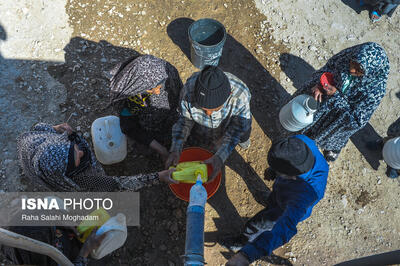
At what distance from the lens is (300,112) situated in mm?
3082

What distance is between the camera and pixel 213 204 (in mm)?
3436

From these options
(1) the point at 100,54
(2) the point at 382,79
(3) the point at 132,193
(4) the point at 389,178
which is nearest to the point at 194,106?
(3) the point at 132,193

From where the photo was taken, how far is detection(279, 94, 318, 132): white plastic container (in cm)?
299

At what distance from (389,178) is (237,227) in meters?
2.25

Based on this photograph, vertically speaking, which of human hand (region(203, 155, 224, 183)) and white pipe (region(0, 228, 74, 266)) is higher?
white pipe (region(0, 228, 74, 266))

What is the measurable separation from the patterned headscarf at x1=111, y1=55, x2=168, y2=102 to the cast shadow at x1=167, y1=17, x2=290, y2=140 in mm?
1695

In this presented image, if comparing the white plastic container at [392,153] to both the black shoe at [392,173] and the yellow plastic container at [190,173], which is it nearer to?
the black shoe at [392,173]

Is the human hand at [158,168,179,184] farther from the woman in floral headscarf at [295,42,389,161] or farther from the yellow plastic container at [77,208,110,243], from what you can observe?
the woman in floral headscarf at [295,42,389,161]

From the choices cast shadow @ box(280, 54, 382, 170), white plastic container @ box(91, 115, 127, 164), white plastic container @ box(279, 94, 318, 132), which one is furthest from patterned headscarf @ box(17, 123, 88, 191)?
cast shadow @ box(280, 54, 382, 170)

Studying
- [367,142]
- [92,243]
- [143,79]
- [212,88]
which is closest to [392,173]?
[367,142]

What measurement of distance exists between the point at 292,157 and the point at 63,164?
71.2 inches

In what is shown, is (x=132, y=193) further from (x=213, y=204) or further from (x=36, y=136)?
(x=36, y=136)

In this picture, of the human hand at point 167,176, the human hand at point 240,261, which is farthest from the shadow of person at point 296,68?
the human hand at point 240,261

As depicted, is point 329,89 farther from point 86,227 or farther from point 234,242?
point 86,227
